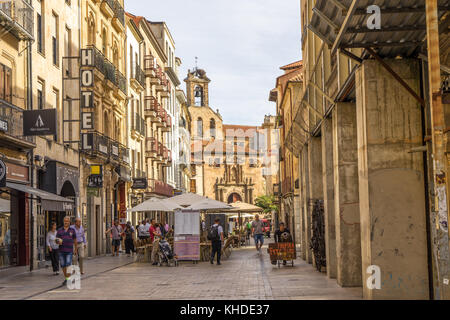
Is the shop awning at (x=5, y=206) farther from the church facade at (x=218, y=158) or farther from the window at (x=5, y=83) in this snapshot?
the church facade at (x=218, y=158)

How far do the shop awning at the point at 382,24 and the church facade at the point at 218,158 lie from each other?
97.4 meters

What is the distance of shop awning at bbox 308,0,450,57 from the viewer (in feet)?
31.8

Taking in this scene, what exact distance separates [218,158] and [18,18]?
91.1 metres

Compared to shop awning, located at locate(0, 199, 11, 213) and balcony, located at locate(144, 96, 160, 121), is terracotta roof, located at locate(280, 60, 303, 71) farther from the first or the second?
shop awning, located at locate(0, 199, 11, 213)

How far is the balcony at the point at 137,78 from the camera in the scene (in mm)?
45062

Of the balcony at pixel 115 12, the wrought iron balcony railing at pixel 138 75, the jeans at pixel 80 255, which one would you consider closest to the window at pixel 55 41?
the balcony at pixel 115 12

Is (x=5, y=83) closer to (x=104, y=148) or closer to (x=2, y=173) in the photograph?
(x=2, y=173)

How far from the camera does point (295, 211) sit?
44156 millimetres

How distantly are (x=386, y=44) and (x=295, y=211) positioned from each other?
109 ft

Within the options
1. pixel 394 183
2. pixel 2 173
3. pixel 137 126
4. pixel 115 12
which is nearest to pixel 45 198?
pixel 2 173
